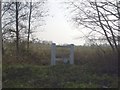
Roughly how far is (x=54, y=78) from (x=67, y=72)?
2.67 ft

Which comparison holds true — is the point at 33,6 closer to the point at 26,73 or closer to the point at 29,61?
the point at 29,61

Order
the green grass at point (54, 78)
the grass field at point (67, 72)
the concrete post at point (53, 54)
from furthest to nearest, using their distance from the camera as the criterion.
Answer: the concrete post at point (53, 54), the grass field at point (67, 72), the green grass at point (54, 78)

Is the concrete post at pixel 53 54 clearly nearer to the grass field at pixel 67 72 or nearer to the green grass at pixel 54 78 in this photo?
the grass field at pixel 67 72

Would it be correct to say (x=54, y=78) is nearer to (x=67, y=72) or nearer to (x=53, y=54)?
(x=67, y=72)

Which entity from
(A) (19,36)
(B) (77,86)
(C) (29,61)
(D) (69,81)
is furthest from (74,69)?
(A) (19,36)

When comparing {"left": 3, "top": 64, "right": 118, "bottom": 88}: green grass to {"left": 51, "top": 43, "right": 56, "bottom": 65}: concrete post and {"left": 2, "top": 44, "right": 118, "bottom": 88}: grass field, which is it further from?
{"left": 51, "top": 43, "right": 56, "bottom": 65}: concrete post

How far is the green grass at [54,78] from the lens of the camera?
21.2 feet

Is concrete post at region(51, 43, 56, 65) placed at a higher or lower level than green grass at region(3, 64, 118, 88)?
higher

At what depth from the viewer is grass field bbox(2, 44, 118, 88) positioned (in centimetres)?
656

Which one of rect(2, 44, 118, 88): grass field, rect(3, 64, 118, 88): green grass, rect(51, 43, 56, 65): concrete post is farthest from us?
rect(51, 43, 56, 65): concrete post

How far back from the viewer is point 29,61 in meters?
9.73

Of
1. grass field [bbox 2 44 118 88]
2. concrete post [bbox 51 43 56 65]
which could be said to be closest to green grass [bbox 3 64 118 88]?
grass field [bbox 2 44 118 88]

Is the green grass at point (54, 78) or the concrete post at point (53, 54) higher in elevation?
the concrete post at point (53, 54)

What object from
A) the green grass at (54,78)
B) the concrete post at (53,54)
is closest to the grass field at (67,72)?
the green grass at (54,78)
